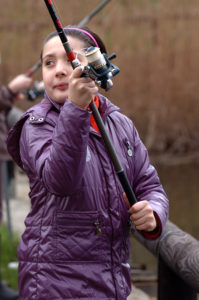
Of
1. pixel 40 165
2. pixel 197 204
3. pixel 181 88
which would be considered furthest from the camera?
pixel 181 88

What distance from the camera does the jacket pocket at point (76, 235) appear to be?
224 centimetres

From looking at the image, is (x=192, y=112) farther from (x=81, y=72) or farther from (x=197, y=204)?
(x=81, y=72)

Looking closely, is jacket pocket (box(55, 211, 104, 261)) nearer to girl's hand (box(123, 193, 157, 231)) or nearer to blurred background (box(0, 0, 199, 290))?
girl's hand (box(123, 193, 157, 231))

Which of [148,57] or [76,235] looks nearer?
[76,235]

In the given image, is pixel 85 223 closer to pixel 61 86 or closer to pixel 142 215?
pixel 142 215

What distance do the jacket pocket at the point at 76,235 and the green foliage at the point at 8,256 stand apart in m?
2.38

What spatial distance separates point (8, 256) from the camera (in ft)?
16.8

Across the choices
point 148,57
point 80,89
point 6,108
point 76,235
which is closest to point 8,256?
point 6,108

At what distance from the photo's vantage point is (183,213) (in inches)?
309

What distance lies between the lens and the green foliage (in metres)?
4.64

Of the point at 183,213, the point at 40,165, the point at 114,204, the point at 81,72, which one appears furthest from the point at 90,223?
the point at 183,213

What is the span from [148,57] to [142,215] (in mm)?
8968

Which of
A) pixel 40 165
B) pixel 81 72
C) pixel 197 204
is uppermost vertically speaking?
pixel 81 72

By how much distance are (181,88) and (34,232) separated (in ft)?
28.7
